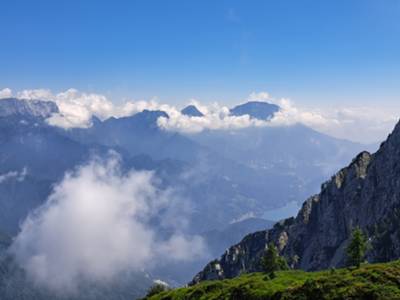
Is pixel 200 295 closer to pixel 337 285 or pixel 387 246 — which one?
pixel 337 285

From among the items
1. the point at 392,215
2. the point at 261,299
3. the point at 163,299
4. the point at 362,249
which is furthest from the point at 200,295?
the point at 392,215

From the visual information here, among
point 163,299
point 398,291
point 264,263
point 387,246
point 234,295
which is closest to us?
point 398,291

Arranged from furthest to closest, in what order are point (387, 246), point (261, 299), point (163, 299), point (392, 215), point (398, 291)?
point (392, 215), point (387, 246), point (163, 299), point (261, 299), point (398, 291)

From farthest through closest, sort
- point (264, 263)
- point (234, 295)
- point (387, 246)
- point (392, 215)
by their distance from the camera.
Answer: point (392, 215) < point (387, 246) < point (264, 263) < point (234, 295)

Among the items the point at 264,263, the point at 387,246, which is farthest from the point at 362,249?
the point at 387,246

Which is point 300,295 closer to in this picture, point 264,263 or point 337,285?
point 337,285

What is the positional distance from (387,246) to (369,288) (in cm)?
13078

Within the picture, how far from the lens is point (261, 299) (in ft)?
218

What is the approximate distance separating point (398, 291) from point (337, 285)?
7.48 m

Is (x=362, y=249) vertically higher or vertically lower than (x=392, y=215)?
lower

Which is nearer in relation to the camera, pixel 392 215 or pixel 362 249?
pixel 362 249

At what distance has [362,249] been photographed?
104 meters

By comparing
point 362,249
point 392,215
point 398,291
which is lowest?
point 398,291

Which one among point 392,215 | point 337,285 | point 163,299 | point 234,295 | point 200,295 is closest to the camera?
point 337,285
